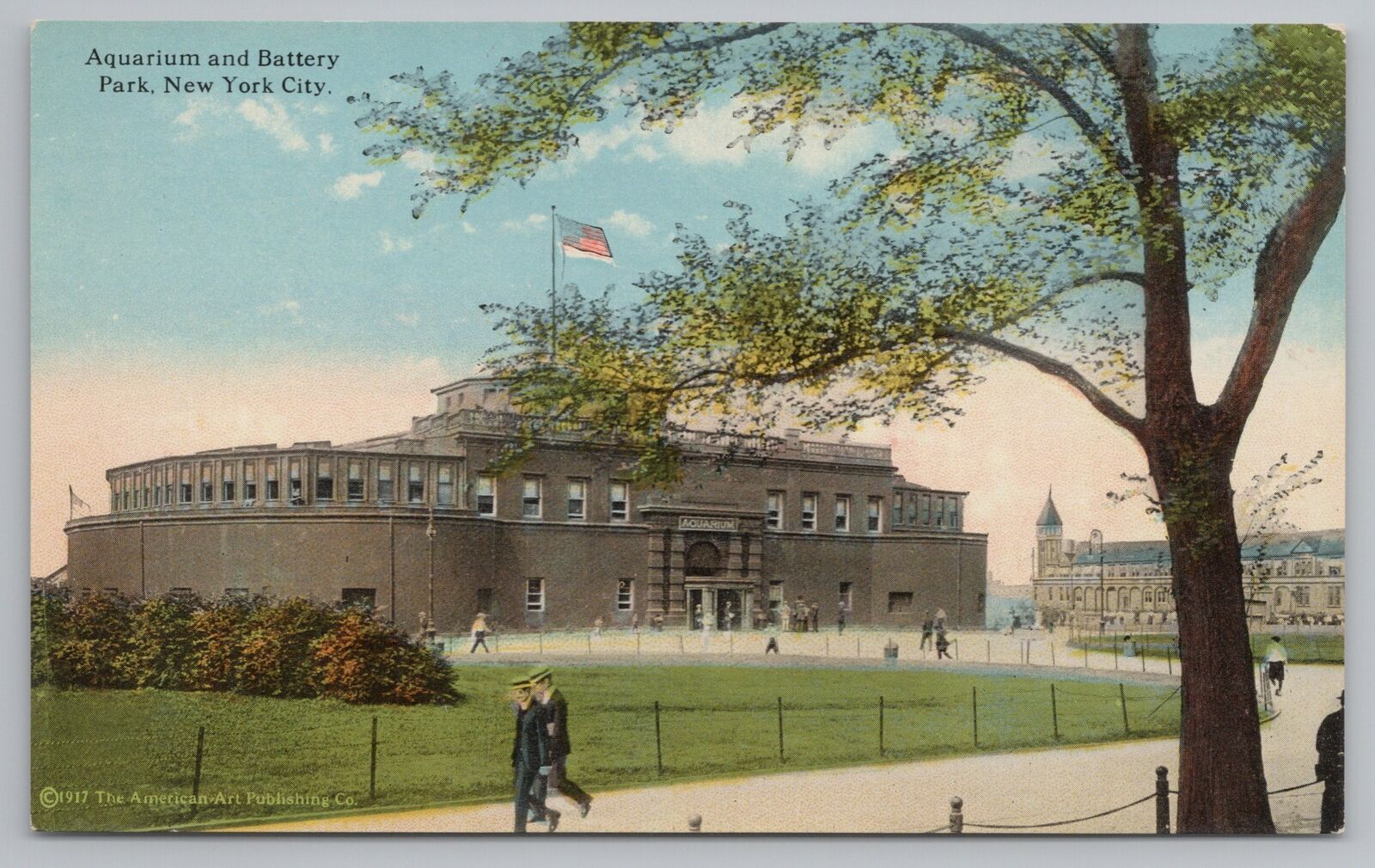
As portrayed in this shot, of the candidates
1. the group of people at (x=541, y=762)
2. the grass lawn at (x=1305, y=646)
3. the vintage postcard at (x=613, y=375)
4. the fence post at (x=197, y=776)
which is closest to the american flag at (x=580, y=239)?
the vintage postcard at (x=613, y=375)

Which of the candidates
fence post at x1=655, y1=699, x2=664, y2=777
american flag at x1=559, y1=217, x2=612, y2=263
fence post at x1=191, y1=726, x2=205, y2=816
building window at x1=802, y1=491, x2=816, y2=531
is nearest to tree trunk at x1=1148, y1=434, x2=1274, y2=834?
building window at x1=802, y1=491, x2=816, y2=531

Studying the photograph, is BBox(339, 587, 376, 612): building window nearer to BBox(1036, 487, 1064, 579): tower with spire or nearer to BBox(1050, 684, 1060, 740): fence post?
BBox(1036, 487, 1064, 579): tower with spire

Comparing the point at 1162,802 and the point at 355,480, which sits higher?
the point at 355,480

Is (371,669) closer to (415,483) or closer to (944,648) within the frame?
(415,483)

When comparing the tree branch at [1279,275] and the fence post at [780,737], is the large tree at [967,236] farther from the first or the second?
the fence post at [780,737]

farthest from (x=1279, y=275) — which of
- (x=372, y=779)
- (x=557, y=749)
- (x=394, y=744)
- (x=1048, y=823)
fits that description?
(x=372, y=779)

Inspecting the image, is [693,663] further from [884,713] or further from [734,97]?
[734,97]
